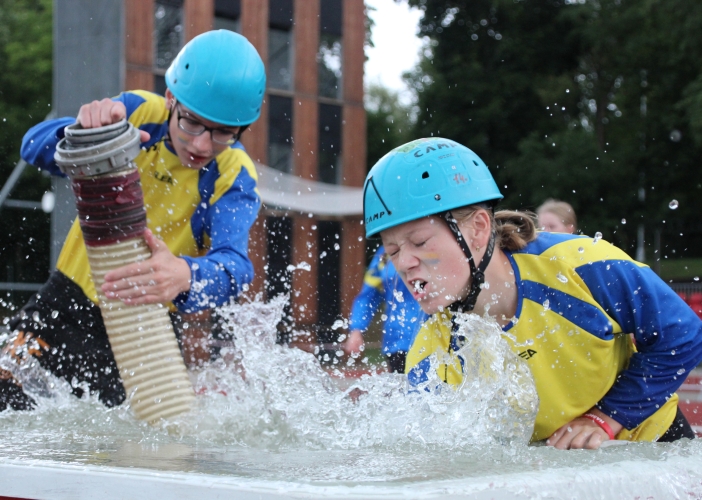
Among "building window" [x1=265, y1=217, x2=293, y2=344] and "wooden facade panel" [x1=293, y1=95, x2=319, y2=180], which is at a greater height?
"wooden facade panel" [x1=293, y1=95, x2=319, y2=180]

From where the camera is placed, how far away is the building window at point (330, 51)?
16.8m

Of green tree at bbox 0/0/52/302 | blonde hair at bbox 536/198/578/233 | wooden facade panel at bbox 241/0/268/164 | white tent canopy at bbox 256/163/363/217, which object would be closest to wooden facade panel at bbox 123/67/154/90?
wooden facade panel at bbox 241/0/268/164

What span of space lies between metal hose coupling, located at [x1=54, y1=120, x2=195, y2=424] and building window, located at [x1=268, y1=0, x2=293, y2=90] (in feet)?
44.0

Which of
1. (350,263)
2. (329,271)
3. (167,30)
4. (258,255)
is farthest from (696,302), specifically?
(167,30)

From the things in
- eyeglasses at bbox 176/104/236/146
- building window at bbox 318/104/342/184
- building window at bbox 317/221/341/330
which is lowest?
building window at bbox 317/221/341/330

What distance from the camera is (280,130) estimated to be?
17750 mm

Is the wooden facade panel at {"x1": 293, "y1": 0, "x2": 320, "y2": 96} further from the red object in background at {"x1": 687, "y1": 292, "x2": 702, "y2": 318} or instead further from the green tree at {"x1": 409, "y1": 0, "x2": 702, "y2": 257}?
the green tree at {"x1": 409, "y1": 0, "x2": 702, "y2": 257}

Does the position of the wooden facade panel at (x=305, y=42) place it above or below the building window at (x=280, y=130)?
above

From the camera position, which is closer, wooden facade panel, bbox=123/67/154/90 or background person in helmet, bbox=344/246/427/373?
background person in helmet, bbox=344/246/427/373

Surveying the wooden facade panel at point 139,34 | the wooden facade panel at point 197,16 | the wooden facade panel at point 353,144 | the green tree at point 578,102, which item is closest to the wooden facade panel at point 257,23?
the wooden facade panel at point 197,16

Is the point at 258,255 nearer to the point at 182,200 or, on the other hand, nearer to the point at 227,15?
the point at 227,15

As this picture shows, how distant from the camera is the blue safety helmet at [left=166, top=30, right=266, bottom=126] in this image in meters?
3.97

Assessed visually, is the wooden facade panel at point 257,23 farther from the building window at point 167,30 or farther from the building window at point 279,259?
the building window at point 279,259

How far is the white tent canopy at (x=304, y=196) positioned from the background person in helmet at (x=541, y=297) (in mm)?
12732
